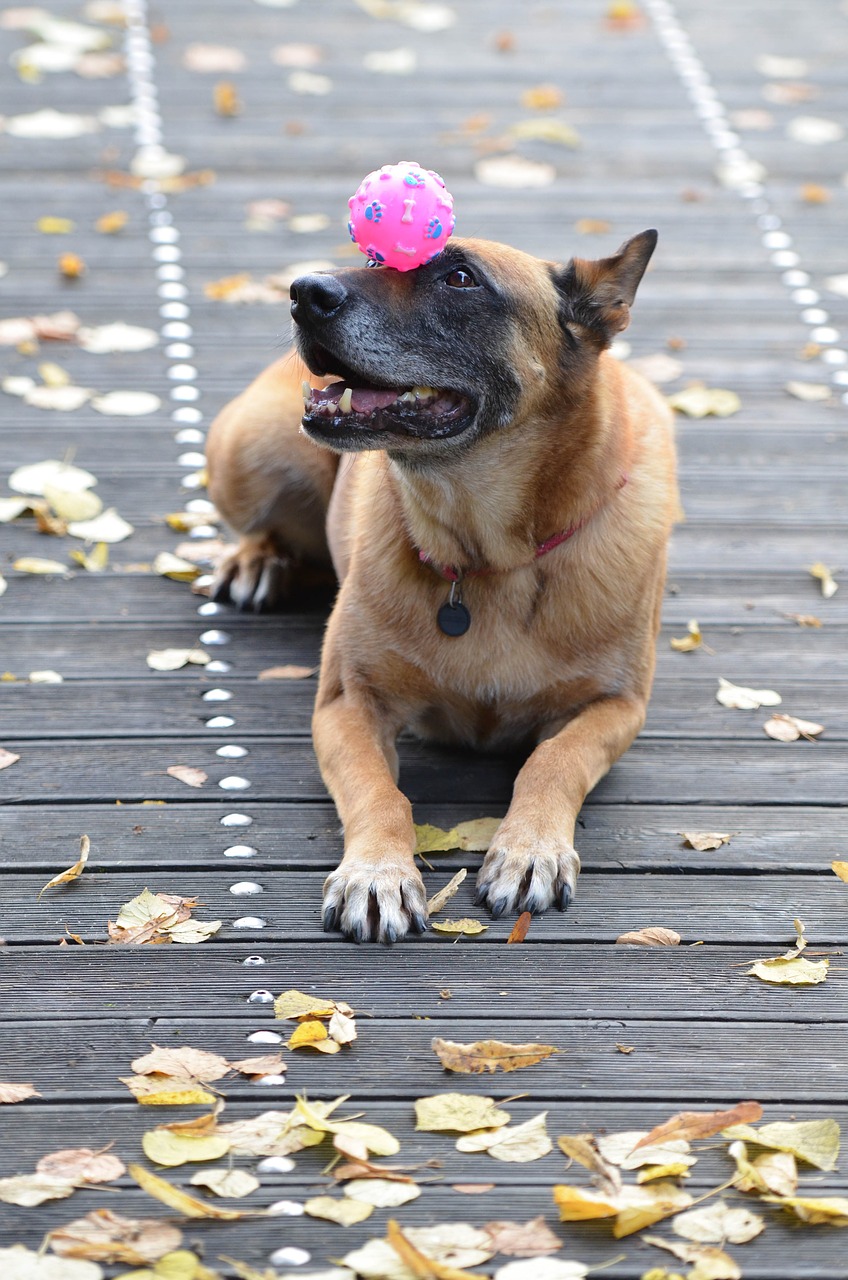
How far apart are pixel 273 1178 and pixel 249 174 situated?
5479 millimetres

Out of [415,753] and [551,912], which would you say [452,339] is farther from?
[551,912]

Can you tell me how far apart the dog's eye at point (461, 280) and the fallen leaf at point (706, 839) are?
122 cm

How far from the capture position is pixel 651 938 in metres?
2.74

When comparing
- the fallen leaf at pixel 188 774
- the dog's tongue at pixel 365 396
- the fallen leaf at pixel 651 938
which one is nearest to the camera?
the fallen leaf at pixel 651 938

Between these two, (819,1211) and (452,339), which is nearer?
(819,1211)

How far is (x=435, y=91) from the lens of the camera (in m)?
7.54

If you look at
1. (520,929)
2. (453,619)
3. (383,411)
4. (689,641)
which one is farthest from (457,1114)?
(689,641)

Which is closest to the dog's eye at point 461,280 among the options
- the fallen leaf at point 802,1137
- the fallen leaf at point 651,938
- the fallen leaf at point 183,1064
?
the fallen leaf at point 651,938

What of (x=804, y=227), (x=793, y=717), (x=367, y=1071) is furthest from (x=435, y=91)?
(x=367, y=1071)

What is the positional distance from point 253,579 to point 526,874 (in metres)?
1.61

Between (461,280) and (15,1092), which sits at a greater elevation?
(461,280)

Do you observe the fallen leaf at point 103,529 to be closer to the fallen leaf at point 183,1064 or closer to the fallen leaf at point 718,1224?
the fallen leaf at point 183,1064

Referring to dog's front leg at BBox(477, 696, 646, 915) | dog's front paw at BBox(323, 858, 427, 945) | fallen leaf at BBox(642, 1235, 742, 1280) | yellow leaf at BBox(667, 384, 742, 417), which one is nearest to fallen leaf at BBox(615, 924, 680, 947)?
dog's front leg at BBox(477, 696, 646, 915)

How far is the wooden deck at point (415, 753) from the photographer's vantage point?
2346 millimetres
